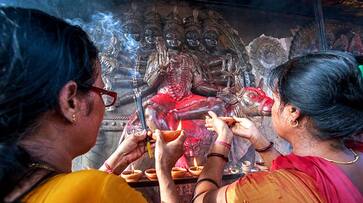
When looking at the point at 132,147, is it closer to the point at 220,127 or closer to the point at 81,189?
the point at 220,127

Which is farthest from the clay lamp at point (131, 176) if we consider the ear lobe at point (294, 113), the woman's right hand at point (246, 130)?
the ear lobe at point (294, 113)

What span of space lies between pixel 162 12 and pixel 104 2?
2.42 ft

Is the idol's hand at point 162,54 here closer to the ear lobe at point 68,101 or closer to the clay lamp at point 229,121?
the clay lamp at point 229,121

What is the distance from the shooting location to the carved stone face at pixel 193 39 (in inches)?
168

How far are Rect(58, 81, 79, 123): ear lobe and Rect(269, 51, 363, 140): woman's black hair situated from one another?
101cm

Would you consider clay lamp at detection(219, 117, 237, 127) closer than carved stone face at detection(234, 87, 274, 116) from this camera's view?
Yes

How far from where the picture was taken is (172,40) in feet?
13.6

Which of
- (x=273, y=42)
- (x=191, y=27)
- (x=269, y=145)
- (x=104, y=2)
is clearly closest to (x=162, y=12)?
(x=191, y=27)

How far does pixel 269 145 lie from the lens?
7.50 feet

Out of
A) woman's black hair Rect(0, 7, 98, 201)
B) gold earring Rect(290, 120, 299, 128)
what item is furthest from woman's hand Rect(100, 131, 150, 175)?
woman's black hair Rect(0, 7, 98, 201)

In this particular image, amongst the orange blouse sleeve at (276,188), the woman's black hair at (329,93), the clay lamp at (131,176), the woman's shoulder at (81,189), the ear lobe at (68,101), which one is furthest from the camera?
the clay lamp at (131,176)

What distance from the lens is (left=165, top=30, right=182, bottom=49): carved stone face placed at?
13.6ft

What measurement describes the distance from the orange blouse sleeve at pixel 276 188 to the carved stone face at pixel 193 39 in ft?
9.93

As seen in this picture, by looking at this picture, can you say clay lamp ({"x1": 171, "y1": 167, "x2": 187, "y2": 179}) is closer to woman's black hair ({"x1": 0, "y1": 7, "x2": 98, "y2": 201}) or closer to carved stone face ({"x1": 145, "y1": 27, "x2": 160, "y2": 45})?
carved stone face ({"x1": 145, "y1": 27, "x2": 160, "y2": 45})
